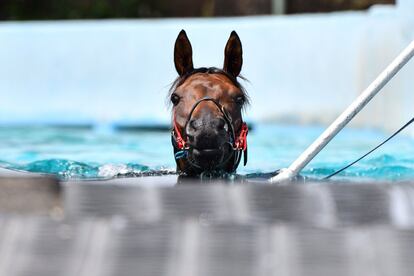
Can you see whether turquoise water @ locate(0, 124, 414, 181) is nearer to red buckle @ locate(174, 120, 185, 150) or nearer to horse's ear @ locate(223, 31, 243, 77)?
horse's ear @ locate(223, 31, 243, 77)

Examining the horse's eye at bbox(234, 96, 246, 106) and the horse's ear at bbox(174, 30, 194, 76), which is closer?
the horse's eye at bbox(234, 96, 246, 106)

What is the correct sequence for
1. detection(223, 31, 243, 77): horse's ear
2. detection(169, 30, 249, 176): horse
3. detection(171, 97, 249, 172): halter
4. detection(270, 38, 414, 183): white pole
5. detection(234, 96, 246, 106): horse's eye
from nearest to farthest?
detection(270, 38, 414, 183): white pole
detection(169, 30, 249, 176): horse
detection(171, 97, 249, 172): halter
detection(234, 96, 246, 106): horse's eye
detection(223, 31, 243, 77): horse's ear

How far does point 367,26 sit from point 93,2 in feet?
27.8

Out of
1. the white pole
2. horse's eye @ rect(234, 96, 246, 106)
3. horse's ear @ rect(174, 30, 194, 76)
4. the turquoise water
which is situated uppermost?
the turquoise water

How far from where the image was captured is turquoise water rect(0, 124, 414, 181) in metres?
6.70

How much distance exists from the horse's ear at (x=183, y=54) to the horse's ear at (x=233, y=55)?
6.8 inches

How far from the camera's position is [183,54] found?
16.6 ft

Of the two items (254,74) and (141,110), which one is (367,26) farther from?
(141,110)

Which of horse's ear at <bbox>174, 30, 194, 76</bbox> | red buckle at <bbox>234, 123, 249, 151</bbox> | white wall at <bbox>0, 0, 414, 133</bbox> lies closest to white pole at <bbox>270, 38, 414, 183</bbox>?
red buckle at <bbox>234, 123, 249, 151</bbox>

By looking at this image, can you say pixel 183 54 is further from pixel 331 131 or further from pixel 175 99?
pixel 331 131

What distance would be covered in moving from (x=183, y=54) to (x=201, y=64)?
496 cm

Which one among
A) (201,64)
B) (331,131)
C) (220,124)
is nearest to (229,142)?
(220,124)

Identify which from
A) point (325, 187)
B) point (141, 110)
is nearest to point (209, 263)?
point (325, 187)

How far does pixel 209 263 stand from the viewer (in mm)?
2328
